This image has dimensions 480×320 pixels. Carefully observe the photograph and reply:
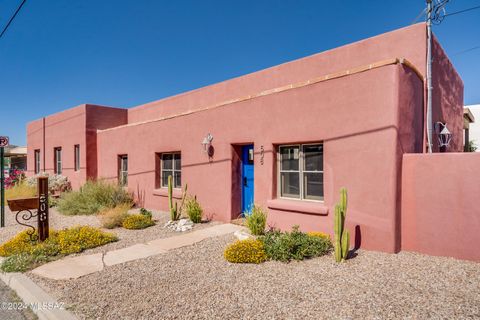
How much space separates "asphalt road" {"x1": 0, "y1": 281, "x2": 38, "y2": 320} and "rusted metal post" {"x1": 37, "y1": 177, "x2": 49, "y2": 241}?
2.10 metres

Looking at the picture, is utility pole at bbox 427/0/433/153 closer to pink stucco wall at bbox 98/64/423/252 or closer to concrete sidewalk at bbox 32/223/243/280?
pink stucco wall at bbox 98/64/423/252

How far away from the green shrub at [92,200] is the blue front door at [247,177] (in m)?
5.38

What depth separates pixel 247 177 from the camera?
830 cm

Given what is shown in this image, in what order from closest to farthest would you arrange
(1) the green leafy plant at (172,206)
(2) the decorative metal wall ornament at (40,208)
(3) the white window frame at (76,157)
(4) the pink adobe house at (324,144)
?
1. (4) the pink adobe house at (324,144)
2. (2) the decorative metal wall ornament at (40,208)
3. (1) the green leafy plant at (172,206)
4. (3) the white window frame at (76,157)

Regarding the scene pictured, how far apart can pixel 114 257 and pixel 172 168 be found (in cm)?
532

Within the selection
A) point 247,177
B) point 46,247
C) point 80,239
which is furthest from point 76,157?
point 247,177

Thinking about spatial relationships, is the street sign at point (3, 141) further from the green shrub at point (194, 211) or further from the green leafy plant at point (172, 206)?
the green shrub at point (194, 211)

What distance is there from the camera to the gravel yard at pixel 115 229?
6.54 meters

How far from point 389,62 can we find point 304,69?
3.36 metres

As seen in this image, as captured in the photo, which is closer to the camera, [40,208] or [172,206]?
[40,208]

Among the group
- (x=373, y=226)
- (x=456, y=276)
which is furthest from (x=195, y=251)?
(x=456, y=276)

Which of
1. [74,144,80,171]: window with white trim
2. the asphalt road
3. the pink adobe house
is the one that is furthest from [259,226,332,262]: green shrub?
[74,144,80,171]: window with white trim

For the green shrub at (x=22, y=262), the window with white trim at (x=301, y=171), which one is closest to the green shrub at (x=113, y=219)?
the green shrub at (x=22, y=262)

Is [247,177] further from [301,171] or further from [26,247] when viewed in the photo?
[26,247]
